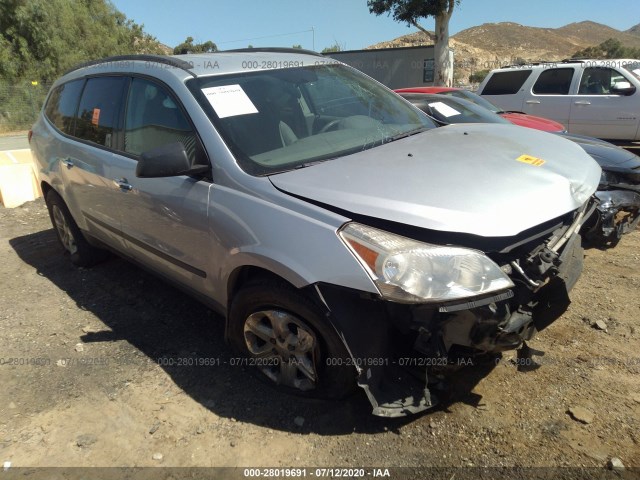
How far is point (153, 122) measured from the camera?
299 cm

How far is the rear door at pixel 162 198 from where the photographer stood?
2.62 metres

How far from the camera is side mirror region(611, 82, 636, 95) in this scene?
336 inches

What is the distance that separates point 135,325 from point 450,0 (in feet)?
52.0

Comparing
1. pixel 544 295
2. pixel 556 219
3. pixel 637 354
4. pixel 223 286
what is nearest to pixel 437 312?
pixel 544 295

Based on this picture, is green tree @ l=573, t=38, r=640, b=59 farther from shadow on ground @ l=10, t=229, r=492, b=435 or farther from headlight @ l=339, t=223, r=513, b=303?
headlight @ l=339, t=223, r=513, b=303

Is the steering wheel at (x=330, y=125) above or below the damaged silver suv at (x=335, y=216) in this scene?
above

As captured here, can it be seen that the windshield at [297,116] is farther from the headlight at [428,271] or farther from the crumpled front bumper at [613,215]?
the crumpled front bumper at [613,215]

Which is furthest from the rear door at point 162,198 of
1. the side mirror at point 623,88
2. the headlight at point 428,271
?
the side mirror at point 623,88

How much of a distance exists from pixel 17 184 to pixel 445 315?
280 inches

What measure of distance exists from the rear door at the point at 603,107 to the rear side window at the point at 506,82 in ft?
3.68

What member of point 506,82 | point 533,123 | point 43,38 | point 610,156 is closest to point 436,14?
point 506,82

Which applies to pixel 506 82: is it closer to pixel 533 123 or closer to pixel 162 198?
pixel 533 123

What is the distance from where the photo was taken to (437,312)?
197cm

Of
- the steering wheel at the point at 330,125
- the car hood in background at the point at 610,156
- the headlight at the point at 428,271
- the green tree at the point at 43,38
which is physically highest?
the green tree at the point at 43,38
